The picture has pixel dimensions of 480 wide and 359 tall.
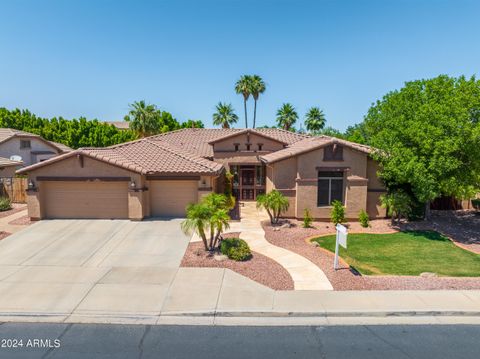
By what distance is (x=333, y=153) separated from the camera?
18297mm

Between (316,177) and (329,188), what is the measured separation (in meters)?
1.02

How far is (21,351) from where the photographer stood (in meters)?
7.03

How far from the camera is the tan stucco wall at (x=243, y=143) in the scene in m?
24.2

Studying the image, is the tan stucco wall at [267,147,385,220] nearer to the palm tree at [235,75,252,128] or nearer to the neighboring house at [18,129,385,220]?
the neighboring house at [18,129,385,220]

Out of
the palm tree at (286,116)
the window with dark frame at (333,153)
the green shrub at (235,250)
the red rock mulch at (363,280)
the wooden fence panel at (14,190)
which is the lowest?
the red rock mulch at (363,280)

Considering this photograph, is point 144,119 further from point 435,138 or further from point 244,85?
point 435,138

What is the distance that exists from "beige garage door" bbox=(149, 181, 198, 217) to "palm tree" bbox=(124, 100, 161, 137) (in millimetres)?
24437

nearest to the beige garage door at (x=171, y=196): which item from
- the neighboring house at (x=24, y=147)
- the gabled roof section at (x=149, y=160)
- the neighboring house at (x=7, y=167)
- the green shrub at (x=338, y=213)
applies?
the gabled roof section at (x=149, y=160)

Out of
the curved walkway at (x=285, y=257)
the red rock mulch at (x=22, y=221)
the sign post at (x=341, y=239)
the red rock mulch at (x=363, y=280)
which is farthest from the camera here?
the red rock mulch at (x=22, y=221)

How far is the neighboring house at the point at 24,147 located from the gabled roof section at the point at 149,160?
1671cm

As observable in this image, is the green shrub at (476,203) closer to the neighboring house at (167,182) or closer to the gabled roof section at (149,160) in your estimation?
the neighboring house at (167,182)

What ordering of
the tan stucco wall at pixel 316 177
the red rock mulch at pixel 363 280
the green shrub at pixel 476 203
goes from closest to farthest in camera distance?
the red rock mulch at pixel 363 280 → the tan stucco wall at pixel 316 177 → the green shrub at pixel 476 203

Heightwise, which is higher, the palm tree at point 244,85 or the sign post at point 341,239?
the palm tree at point 244,85

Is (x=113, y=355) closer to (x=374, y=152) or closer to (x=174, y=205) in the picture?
(x=174, y=205)
